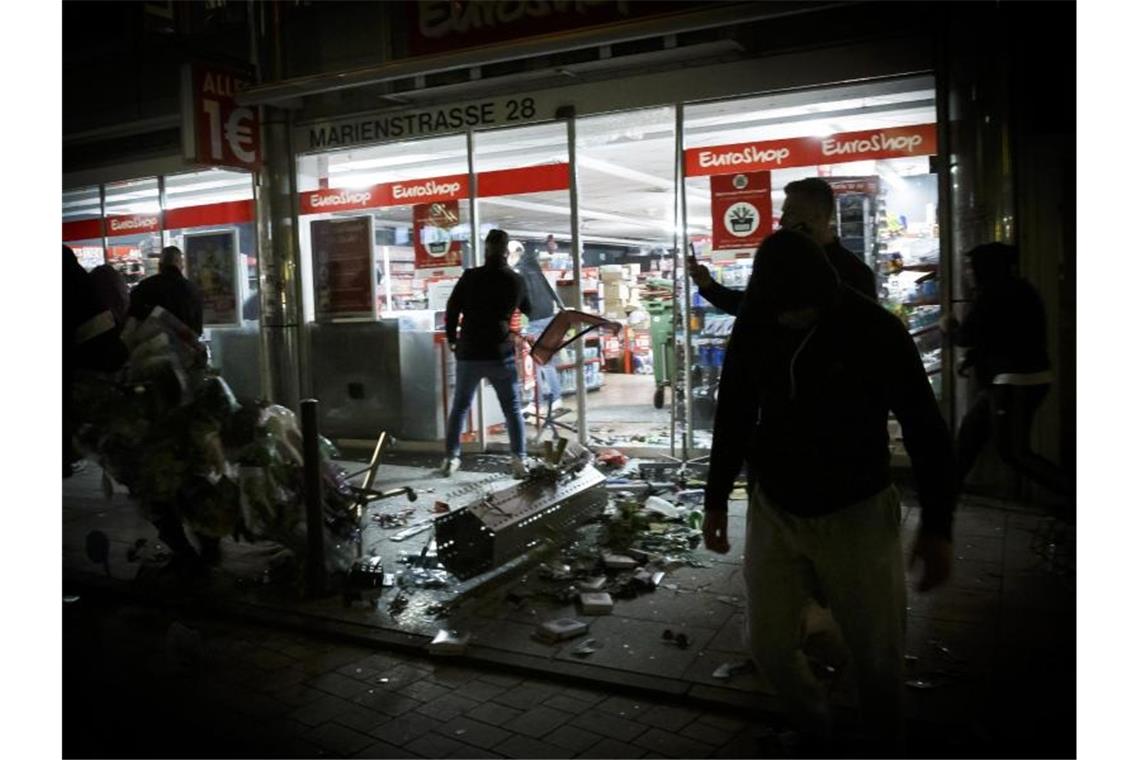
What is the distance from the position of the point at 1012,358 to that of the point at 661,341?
19.9 feet

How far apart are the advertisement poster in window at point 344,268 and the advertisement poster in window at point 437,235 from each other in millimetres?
608

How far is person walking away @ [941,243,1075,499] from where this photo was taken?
215 inches

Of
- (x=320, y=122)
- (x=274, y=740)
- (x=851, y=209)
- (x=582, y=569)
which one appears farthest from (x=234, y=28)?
(x=274, y=740)

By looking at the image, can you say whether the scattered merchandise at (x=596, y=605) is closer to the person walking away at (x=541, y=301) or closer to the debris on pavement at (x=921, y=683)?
the debris on pavement at (x=921, y=683)

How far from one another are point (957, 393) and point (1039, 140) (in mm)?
1906

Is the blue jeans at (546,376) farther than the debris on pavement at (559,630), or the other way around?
the blue jeans at (546,376)

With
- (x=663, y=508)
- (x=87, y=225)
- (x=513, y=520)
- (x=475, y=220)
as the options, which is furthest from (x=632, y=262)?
(x=513, y=520)

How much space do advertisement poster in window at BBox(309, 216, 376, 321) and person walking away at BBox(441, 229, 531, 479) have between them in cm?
215

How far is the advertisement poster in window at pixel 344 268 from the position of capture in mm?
9930

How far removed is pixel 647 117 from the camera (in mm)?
8531

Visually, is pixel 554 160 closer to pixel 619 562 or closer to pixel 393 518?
pixel 393 518

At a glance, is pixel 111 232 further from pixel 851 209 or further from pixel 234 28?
pixel 851 209

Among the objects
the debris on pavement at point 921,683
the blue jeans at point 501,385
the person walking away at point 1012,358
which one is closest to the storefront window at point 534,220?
the blue jeans at point 501,385

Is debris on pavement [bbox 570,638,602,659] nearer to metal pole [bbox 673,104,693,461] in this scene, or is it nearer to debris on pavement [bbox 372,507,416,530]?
debris on pavement [bbox 372,507,416,530]
